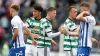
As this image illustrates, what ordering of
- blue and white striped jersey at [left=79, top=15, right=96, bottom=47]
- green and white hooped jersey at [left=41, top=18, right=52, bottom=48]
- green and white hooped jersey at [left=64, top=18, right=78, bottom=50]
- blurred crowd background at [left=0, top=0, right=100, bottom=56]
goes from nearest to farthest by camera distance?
blue and white striped jersey at [left=79, top=15, right=96, bottom=47], green and white hooped jersey at [left=41, top=18, right=52, bottom=48], green and white hooped jersey at [left=64, top=18, right=78, bottom=50], blurred crowd background at [left=0, top=0, right=100, bottom=56]

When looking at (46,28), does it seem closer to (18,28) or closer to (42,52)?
(42,52)

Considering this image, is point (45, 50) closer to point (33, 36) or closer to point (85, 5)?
point (33, 36)

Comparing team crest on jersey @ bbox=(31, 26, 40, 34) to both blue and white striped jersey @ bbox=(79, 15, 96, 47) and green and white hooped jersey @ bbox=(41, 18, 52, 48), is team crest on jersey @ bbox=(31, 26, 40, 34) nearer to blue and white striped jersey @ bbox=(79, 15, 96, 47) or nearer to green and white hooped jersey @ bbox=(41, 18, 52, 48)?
green and white hooped jersey @ bbox=(41, 18, 52, 48)

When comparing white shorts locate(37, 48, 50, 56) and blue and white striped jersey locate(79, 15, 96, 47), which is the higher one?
blue and white striped jersey locate(79, 15, 96, 47)

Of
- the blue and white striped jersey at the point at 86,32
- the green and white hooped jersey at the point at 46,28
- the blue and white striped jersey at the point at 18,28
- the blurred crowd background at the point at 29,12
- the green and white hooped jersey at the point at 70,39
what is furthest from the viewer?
the blurred crowd background at the point at 29,12

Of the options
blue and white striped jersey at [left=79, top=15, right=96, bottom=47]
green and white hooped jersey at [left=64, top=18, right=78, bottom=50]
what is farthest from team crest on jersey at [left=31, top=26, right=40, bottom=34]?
blue and white striped jersey at [left=79, top=15, right=96, bottom=47]

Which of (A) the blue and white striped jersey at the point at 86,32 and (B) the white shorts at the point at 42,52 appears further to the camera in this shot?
(B) the white shorts at the point at 42,52

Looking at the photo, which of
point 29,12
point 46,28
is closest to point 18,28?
point 46,28

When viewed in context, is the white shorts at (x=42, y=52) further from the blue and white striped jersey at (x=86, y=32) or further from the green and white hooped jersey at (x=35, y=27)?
the blue and white striped jersey at (x=86, y=32)

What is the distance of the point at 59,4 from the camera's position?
82.5 ft

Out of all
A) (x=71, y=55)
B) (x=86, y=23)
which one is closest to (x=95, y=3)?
(x=71, y=55)

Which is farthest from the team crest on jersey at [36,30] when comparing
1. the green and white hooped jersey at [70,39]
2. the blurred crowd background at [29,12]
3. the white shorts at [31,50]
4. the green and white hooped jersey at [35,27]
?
the blurred crowd background at [29,12]

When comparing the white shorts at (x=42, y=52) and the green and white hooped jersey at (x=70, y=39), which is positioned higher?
the green and white hooped jersey at (x=70, y=39)

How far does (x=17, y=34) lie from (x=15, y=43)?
1.04 ft
